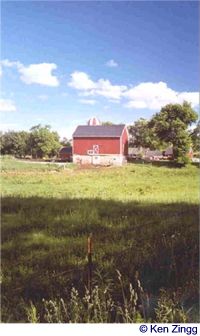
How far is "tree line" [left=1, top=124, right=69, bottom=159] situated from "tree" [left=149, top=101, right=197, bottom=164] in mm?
2696

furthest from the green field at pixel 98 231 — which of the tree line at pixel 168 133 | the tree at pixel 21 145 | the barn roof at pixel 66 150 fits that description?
the barn roof at pixel 66 150

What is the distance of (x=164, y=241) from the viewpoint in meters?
5.81

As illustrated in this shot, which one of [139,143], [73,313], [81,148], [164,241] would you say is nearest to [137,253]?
[164,241]

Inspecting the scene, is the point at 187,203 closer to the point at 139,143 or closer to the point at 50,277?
the point at 50,277

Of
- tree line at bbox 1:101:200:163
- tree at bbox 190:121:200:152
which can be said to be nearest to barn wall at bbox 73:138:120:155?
tree line at bbox 1:101:200:163

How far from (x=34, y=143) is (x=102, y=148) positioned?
99.1 inches

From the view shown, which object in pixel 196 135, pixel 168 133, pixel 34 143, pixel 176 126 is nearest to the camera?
pixel 196 135

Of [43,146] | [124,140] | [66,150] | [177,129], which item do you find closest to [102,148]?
[124,140]

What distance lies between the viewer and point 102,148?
11.5 meters

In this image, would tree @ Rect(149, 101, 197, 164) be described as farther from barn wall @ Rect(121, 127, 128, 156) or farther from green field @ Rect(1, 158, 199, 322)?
barn wall @ Rect(121, 127, 128, 156)

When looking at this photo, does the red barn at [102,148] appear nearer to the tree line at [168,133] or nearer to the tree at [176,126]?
the tree line at [168,133]

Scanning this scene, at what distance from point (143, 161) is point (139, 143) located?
8.66 feet

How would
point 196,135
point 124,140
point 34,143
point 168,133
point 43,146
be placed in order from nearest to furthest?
1. point 196,135
2. point 168,133
3. point 124,140
4. point 34,143
5. point 43,146

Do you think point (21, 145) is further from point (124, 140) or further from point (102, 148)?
point (124, 140)
